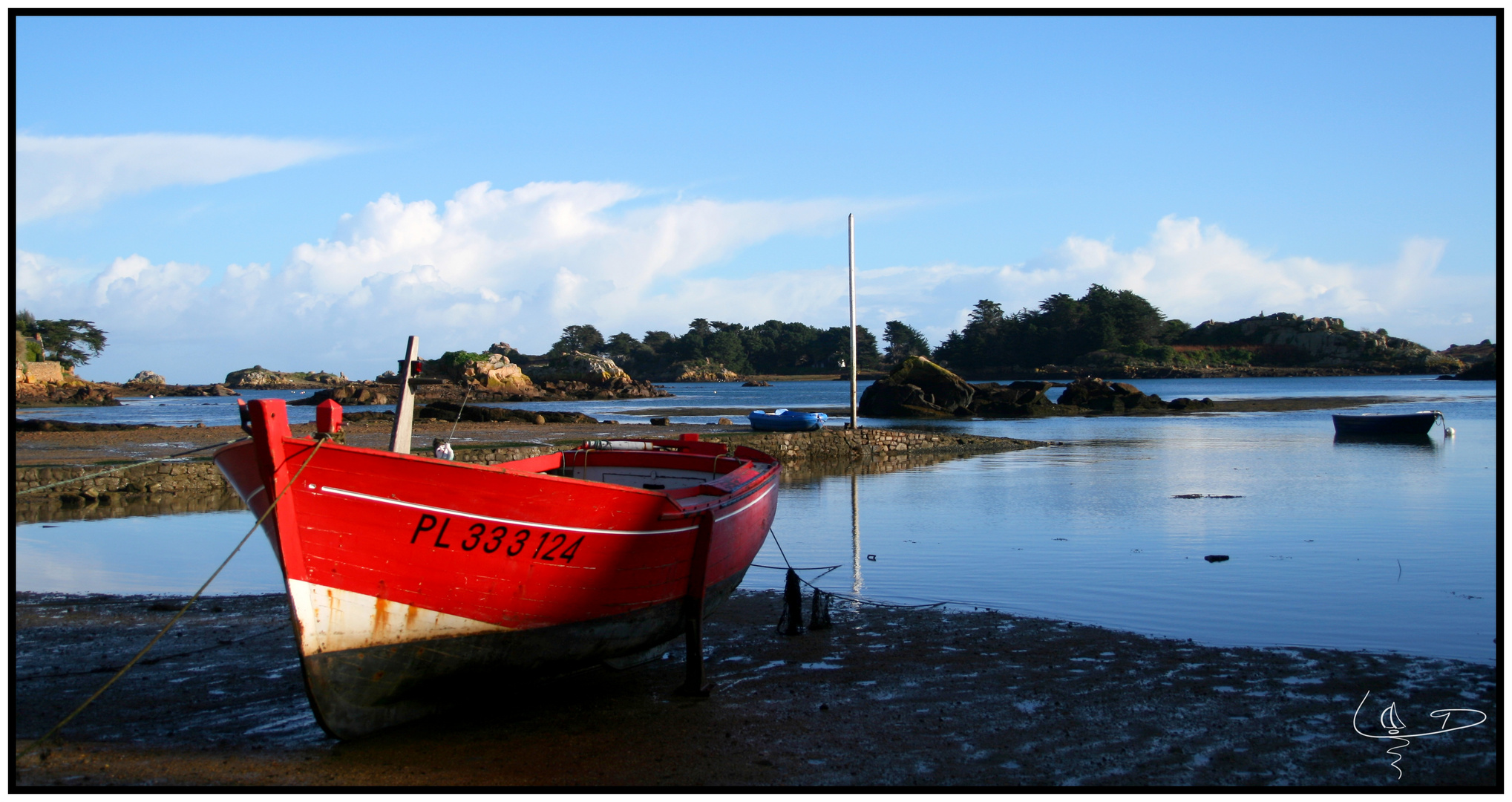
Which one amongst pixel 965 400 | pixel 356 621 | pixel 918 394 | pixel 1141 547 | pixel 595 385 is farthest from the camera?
pixel 595 385

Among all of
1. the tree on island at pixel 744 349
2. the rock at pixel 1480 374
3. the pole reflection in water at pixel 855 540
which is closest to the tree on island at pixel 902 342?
the tree on island at pixel 744 349

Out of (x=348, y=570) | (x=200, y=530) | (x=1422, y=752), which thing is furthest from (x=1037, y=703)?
(x=200, y=530)

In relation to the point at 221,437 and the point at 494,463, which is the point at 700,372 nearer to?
the point at 221,437

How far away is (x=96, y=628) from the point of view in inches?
346

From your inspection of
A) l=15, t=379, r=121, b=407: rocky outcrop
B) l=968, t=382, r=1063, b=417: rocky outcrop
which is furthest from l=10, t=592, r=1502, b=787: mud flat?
l=15, t=379, r=121, b=407: rocky outcrop

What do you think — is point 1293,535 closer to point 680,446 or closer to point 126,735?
point 680,446

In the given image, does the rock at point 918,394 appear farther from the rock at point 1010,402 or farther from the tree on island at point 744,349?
the tree on island at point 744,349

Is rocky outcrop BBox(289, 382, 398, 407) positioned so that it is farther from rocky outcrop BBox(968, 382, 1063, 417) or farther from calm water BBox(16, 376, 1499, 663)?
calm water BBox(16, 376, 1499, 663)

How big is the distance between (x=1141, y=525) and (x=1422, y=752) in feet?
34.8

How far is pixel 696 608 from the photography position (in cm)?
769

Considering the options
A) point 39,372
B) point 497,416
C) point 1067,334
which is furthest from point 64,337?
point 1067,334

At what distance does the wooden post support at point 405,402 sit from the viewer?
6.67 m
